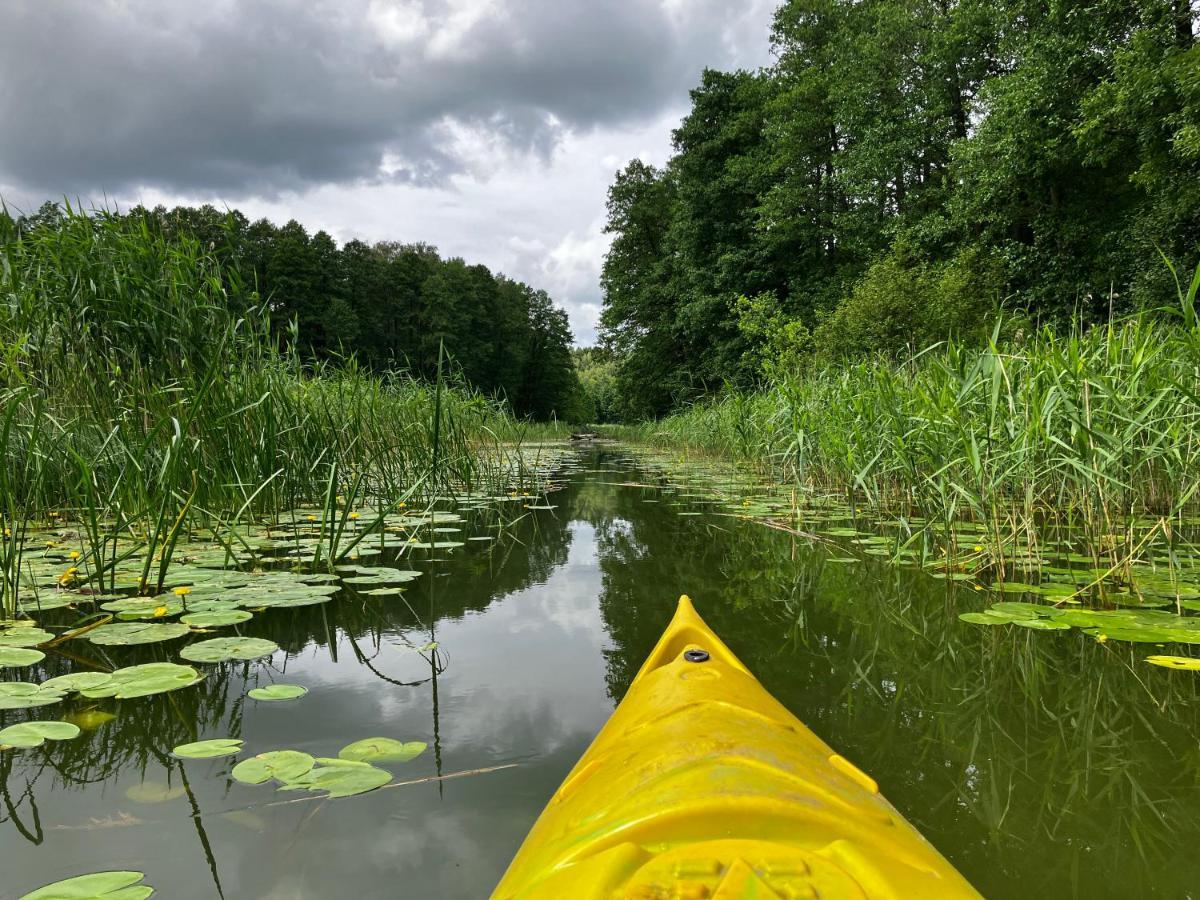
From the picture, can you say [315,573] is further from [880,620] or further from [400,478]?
[880,620]

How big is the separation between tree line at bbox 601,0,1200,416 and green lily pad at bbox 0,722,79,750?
236 inches

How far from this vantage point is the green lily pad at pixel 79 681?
142cm

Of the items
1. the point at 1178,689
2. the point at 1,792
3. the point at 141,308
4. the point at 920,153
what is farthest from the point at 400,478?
the point at 920,153

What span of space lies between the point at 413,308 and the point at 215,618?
115 ft

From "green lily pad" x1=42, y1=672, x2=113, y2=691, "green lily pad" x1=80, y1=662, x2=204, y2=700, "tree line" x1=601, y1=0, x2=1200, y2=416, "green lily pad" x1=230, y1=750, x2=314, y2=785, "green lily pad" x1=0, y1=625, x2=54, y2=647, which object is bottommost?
"green lily pad" x1=230, y1=750, x2=314, y2=785

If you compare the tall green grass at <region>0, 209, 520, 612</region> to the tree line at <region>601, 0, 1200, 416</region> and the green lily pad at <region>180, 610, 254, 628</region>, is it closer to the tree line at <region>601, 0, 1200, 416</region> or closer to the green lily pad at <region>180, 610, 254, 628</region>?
the green lily pad at <region>180, 610, 254, 628</region>

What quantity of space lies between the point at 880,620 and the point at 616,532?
7.02ft

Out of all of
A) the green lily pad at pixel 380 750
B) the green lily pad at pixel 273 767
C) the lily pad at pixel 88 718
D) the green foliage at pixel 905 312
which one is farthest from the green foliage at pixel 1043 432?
the green foliage at pixel 905 312

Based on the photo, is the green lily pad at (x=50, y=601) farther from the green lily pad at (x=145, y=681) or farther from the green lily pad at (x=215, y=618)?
the green lily pad at (x=145, y=681)

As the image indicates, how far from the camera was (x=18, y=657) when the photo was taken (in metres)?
1.52

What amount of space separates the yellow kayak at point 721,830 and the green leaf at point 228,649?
120cm

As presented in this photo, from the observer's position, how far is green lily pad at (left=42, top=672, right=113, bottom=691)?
1419mm

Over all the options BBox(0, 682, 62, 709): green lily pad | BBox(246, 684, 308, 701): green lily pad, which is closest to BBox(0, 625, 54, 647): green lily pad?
BBox(0, 682, 62, 709): green lily pad

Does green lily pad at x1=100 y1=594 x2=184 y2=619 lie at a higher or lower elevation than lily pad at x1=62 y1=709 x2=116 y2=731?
higher
